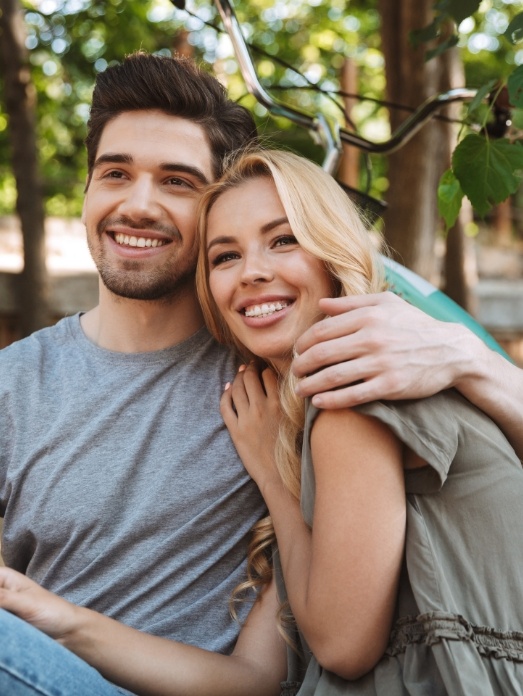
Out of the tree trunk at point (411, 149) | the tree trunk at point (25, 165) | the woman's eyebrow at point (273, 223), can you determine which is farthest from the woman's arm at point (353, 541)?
the tree trunk at point (25, 165)

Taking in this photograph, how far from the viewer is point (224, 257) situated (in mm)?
2191

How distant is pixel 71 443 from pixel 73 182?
28.3ft

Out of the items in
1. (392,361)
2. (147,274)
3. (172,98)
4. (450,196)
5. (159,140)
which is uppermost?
(172,98)

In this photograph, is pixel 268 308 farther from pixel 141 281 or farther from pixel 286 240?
pixel 141 281

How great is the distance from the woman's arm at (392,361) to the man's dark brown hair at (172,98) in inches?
33.7

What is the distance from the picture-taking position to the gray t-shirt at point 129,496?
6.93ft

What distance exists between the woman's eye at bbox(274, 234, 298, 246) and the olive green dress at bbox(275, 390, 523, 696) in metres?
0.50

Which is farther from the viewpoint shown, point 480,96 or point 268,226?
point 480,96

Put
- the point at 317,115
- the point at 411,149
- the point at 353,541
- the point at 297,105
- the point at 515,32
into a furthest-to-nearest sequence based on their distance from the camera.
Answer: the point at 297,105
the point at 411,149
the point at 317,115
the point at 515,32
the point at 353,541

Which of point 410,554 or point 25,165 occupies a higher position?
point 25,165

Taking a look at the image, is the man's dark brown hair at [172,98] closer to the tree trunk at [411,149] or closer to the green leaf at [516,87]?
the green leaf at [516,87]

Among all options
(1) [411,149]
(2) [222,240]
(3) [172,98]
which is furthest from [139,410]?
(1) [411,149]

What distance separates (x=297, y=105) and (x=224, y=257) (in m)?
6.01

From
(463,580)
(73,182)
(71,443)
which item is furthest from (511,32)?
(73,182)
